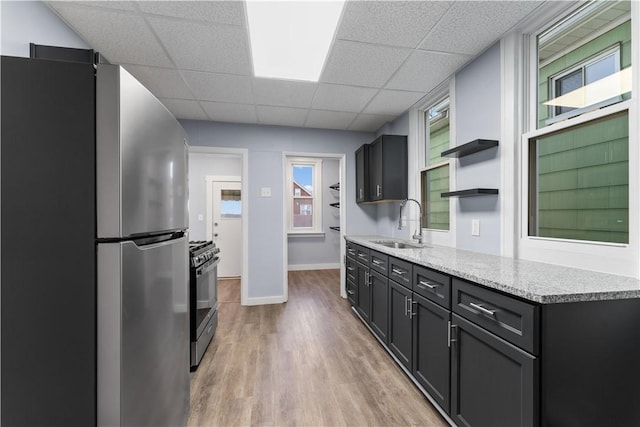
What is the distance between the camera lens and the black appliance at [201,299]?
2.22 m

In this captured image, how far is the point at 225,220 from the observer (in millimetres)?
5500

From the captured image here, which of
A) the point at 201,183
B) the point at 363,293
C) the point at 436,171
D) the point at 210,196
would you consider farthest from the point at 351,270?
the point at 201,183

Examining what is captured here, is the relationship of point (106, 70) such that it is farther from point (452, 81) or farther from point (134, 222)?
point (452, 81)

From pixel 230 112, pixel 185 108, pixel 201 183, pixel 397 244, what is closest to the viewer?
pixel 397 244

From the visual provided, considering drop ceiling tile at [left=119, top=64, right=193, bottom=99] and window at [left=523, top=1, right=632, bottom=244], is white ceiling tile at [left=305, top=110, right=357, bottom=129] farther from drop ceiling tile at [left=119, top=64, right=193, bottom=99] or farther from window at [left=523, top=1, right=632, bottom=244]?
window at [left=523, top=1, right=632, bottom=244]

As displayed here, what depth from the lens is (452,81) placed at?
8.41 ft

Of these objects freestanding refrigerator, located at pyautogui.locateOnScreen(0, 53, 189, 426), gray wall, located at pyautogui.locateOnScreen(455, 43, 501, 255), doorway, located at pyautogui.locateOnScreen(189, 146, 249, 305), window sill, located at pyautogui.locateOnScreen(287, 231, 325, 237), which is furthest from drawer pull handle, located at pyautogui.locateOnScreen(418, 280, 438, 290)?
window sill, located at pyautogui.locateOnScreen(287, 231, 325, 237)

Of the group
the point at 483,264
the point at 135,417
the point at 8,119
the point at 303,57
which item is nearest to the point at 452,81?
the point at 303,57

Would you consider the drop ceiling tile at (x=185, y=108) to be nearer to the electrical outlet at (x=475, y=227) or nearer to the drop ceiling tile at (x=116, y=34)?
the drop ceiling tile at (x=116, y=34)

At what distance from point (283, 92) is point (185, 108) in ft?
4.37

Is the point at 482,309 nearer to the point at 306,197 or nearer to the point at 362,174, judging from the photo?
the point at 362,174

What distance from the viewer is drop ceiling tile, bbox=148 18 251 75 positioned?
187 centimetres

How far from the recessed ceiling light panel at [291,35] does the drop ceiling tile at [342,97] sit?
27 centimetres

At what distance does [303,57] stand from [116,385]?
7.95 feet
